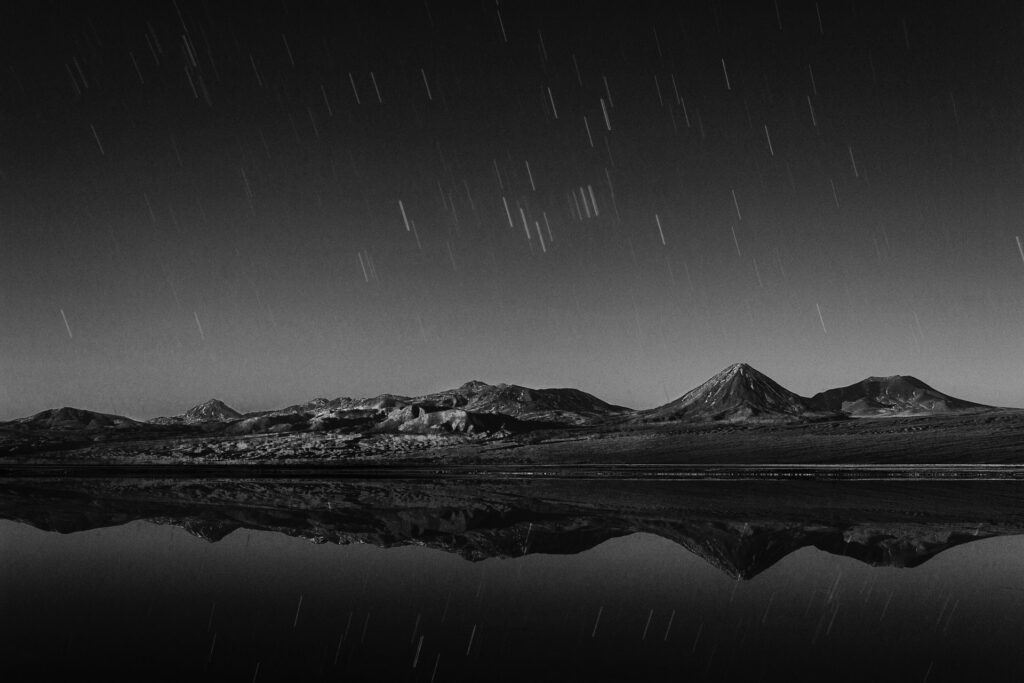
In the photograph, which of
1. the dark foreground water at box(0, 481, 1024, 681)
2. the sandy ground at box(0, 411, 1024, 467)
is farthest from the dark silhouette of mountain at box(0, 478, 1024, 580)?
the sandy ground at box(0, 411, 1024, 467)

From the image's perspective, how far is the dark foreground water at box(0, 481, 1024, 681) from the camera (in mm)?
9281

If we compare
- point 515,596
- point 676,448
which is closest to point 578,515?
point 515,596

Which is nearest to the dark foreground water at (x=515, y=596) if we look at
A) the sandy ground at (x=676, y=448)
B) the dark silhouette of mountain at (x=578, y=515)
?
the dark silhouette of mountain at (x=578, y=515)

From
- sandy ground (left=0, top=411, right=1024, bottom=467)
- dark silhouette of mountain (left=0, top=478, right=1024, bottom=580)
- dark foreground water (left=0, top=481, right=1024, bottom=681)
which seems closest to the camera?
dark foreground water (left=0, top=481, right=1024, bottom=681)

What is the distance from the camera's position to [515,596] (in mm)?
12883

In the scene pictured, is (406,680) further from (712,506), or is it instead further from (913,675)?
(712,506)

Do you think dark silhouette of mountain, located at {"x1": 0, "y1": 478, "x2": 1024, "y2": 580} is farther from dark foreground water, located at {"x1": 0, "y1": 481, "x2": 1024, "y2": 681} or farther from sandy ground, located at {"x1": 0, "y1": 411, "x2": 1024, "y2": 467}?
sandy ground, located at {"x1": 0, "y1": 411, "x2": 1024, "y2": 467}

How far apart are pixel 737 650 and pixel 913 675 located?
2.13 meters

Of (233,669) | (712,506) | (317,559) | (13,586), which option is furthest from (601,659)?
(712,506)

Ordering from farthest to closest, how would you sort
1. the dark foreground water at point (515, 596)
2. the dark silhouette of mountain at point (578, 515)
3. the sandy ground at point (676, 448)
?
the sandy ground at point (676, 448) < the dark silhouette of mountain at point (578, 515) < the dark foreground water at point (515, 596)

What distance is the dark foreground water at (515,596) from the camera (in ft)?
30.5

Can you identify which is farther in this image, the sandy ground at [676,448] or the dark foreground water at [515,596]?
the sandy ground at [676,448]

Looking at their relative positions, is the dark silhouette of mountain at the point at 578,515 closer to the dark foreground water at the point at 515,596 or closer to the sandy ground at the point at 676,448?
the dark foreground water at the point at 515,596

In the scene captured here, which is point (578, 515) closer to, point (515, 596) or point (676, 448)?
point (515, 596)
